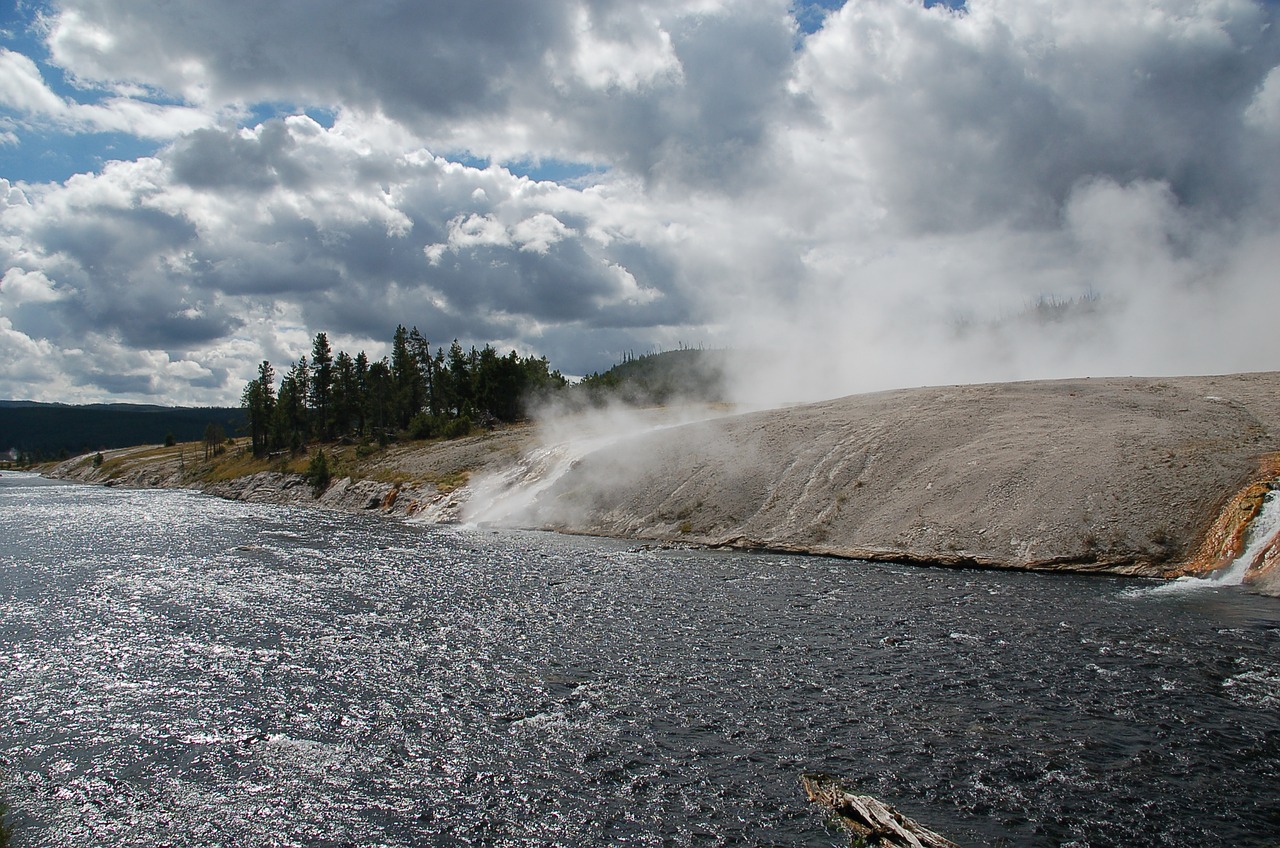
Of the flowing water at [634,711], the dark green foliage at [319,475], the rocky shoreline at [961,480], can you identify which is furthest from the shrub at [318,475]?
the flowing water at [634,711]

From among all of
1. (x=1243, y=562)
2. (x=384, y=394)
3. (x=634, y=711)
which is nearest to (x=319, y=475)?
(x=384, y=394)

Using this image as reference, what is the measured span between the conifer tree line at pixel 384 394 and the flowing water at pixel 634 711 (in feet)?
293

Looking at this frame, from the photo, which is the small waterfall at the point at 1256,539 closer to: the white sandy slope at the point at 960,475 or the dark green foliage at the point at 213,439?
the white sandy slope at the point at 960,475

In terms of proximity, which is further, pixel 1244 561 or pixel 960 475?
pixel 960 475

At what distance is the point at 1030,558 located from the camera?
37.5 meters

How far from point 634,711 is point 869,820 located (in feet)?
23.7

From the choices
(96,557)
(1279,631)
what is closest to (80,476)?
(96,557)

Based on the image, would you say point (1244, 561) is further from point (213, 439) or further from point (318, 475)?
point (213, 439)

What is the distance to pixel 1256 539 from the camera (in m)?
34.4

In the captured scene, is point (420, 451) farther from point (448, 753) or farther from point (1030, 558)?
point (448, 753)

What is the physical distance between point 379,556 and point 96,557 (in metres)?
17.6

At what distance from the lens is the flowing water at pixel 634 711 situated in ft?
46.8

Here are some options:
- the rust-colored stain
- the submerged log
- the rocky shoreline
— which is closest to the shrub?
the rocky shoreline

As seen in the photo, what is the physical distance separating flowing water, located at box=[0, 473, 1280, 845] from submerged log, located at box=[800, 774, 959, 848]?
558 millimetres
